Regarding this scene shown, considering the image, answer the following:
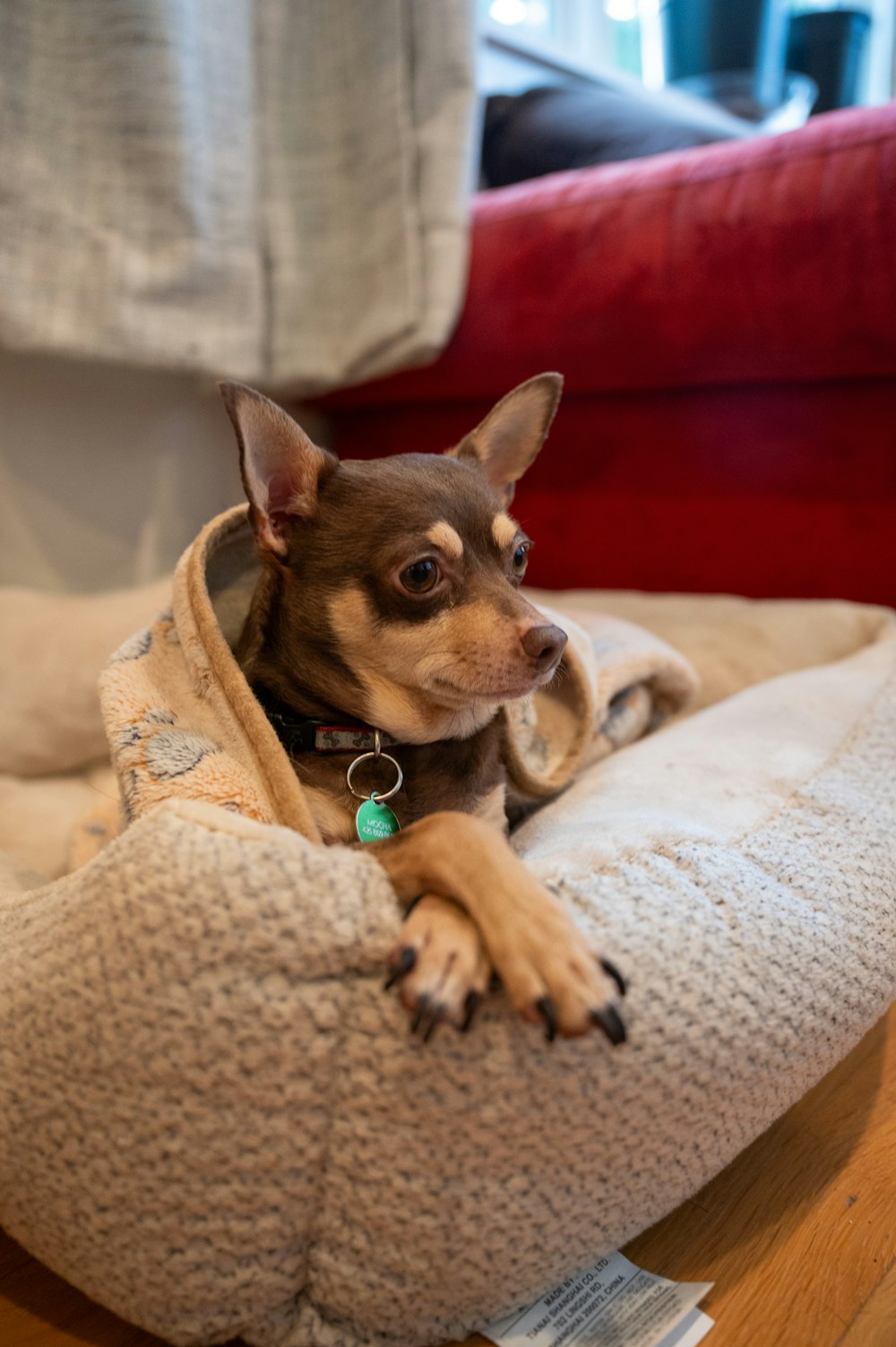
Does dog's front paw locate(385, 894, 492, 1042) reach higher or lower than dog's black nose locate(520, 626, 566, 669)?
lower

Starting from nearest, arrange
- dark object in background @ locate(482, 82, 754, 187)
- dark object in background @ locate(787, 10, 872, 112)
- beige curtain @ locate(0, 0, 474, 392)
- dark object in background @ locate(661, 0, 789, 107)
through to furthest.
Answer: beige curtain @ locate(0, 0, 474, 392) < dark object in background @ locate(482, 82, 754, 187) < dark object in background @ locate(661, 0, 789, 107) < dark object in background @ locate(787, 10, 872, 112)

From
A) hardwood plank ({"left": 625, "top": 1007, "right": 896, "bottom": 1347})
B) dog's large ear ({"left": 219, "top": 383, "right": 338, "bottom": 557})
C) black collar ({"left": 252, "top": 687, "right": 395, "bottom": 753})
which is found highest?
dog's large ear ({"left": 219, "top": 383, "right": 338, "bottom": 557})

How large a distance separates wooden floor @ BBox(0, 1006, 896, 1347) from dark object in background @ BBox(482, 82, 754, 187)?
2675mm

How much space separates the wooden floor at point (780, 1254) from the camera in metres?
0.98

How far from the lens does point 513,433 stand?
1.60m

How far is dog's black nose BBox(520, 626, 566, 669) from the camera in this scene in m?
1.21

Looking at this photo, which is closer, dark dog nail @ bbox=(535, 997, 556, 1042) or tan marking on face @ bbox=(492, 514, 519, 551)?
dark dog nail @ bbox=(535, 997, 556, 1042)

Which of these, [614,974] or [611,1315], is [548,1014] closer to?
[614,974]

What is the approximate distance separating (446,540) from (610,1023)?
2.23 feet

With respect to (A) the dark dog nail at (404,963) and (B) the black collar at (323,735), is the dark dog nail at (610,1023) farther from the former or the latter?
(B) the black collar at (323,735)

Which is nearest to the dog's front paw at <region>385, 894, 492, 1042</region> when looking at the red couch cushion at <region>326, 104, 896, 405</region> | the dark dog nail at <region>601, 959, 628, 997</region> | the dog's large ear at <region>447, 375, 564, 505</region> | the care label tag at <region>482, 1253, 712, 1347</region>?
the dark dog nail at <region>601, 959, 628, 997</region>

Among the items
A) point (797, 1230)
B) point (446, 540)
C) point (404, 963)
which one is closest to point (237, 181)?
point (446, 540)

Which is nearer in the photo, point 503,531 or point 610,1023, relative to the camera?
point 610,1023

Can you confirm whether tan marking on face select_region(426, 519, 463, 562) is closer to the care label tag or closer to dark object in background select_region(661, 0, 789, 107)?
the care label tag
